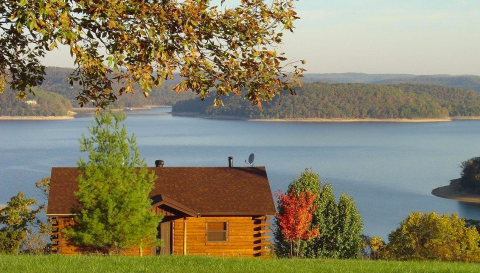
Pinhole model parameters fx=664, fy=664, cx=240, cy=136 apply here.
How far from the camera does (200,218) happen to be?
2283 centimetres

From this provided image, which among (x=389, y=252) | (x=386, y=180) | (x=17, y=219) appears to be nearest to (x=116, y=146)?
(x=17, y=219)

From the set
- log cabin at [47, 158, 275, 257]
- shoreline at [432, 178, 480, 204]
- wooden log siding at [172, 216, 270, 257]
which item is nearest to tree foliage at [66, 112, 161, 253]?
log cabin at [47, 158, 275, 257]

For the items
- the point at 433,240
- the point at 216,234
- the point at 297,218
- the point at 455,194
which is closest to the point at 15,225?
the point at 216,234

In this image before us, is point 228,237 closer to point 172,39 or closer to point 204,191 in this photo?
point 204,191

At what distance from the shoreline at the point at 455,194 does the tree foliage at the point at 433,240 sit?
45.5 metres

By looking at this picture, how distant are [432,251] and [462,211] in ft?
129

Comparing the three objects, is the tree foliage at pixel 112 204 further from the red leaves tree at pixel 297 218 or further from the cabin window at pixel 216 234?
the red leaves tree at pixel 297 218

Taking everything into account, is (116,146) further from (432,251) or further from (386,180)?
(386,180)

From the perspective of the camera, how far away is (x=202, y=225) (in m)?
22.8

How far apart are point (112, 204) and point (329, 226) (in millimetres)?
12946

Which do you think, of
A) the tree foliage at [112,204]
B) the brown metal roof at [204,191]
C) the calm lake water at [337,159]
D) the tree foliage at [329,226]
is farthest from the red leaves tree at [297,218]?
the calm lake water at [337,159]

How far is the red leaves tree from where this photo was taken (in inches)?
1047

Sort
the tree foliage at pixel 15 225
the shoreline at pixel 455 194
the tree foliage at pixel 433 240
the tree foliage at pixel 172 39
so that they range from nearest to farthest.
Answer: the tree foliage at pixel 172 39 → the tree foliage at pixel 15 225 → the tree foliage at pixel 433 240 → the shoreline at pixel 455 194

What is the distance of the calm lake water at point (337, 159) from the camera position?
6650 centimetres
